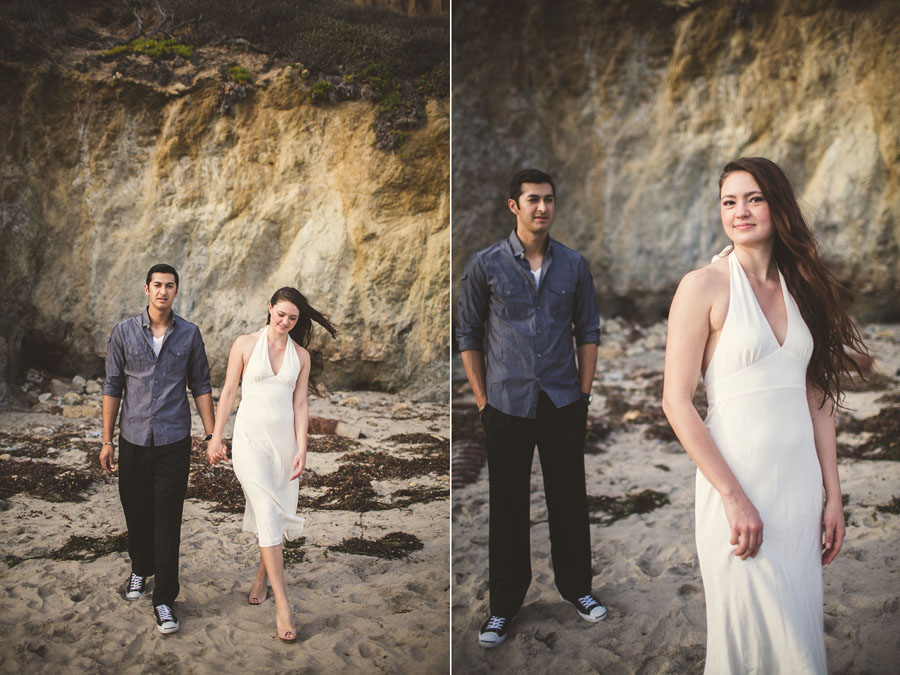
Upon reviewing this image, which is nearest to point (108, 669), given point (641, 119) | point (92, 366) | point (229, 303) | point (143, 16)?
point (92, 366)

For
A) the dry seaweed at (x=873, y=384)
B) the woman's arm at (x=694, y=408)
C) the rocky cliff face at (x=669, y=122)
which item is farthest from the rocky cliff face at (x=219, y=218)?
the rocky cliff face at (x=669, y=122)

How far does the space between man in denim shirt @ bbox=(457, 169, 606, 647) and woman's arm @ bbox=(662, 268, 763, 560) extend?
35.0 inches

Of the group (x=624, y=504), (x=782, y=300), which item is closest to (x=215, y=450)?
(x=782, y=300)

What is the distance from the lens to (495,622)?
10.4 feet

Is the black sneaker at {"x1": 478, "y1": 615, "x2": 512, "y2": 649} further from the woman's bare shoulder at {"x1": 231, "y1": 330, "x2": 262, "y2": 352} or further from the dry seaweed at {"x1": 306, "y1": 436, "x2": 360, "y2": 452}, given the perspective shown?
the woman's bare shoulder at {"x1": 231, "y1": 330, "x2": 262, "y2": 352}

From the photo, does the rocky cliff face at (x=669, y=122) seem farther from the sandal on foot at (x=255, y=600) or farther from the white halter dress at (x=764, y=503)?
the white halter dress at (x=764, y=503)

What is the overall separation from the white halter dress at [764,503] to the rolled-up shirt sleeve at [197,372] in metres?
1.82

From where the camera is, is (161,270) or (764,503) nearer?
(764,503)

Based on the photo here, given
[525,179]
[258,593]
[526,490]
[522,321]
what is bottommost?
[258,593]

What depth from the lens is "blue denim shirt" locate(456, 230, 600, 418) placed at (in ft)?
9.86

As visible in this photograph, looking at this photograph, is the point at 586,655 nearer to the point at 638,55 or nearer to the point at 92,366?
the point at 92,366

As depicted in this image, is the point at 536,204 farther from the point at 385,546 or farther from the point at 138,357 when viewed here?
the point at 138,357

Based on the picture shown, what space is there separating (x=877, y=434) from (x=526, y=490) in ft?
11.9

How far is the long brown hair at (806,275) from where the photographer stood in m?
2.15
